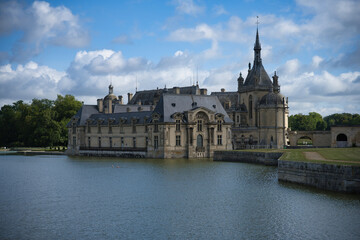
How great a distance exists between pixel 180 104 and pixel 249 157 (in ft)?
55.7

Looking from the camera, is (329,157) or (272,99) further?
(272,99)

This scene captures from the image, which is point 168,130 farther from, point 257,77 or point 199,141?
point 257,77

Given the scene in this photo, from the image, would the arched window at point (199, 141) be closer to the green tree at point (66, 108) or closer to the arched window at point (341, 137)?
the arched window at point (341, 137)

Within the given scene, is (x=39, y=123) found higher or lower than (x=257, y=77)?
lower

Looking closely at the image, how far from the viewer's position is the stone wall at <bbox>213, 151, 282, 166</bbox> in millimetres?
57500

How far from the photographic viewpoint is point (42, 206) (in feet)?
103

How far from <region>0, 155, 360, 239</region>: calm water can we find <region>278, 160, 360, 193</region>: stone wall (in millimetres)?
970

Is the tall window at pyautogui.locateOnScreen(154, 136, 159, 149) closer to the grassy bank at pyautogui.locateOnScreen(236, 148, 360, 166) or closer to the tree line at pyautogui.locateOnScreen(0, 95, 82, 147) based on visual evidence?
the grassy bank at pyautogui.locateOnScreen(236, 148, 360, 166)

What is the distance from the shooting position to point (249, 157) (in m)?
61.4

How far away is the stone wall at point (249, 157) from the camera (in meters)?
57.5

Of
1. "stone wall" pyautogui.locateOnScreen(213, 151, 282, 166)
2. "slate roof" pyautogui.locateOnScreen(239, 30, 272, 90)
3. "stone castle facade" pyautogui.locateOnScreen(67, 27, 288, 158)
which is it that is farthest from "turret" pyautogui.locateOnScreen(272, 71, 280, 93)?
"stone wall" pyautogui.locateOnScreen(213, 151, 282, 166)

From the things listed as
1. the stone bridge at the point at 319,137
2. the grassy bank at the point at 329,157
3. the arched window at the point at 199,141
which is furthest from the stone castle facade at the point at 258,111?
the grassy bank at the point at 329,157

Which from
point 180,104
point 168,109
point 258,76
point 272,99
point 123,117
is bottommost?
point 123,117

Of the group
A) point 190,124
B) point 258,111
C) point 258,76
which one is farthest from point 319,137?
point 190,124
